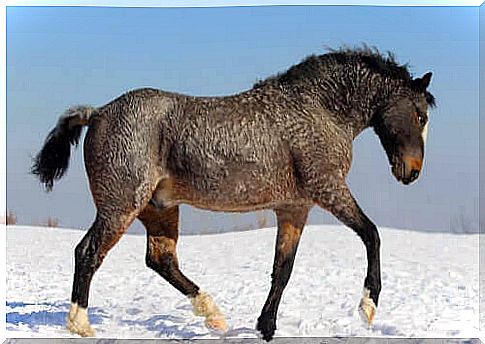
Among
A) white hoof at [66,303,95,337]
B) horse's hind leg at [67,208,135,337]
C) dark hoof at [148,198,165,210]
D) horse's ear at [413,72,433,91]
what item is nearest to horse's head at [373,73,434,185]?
horse's ear at [413,72,433,91]

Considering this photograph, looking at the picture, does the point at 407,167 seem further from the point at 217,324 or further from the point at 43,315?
the point at 43,315

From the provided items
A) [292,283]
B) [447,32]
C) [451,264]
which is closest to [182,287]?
[292,283]

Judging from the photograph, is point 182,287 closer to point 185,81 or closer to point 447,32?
point 185,81

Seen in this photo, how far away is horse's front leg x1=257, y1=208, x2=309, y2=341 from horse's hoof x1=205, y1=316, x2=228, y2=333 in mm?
130

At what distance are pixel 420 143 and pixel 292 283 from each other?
32.7 inches

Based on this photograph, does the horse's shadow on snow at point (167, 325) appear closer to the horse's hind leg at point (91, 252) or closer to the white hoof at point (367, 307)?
the horse's hind leg at point (91, 252)

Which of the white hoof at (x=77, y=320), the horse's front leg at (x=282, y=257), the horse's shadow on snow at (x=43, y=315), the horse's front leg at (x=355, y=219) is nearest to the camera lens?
the horse's front leg at (x=355, y=219)

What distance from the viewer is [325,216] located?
3.44 metres

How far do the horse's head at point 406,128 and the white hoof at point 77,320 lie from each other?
1077 mm

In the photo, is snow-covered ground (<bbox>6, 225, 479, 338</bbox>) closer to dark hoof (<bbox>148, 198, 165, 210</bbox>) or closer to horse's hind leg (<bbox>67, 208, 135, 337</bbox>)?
horse's hind leg (<bbox>67, 208, 135, 337</bbox>)

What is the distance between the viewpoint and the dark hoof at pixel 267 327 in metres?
2.91

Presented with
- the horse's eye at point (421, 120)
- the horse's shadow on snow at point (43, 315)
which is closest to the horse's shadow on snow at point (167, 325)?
the horse's shadow on snow at point (43, 315)

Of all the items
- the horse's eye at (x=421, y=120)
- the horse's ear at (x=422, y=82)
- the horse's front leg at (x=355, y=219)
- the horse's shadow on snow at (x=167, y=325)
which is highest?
the horse's ear at (x=422, y=82)

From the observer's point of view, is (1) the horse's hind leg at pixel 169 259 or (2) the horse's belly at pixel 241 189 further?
(1) the horse's hind leg at pixel 169 259
